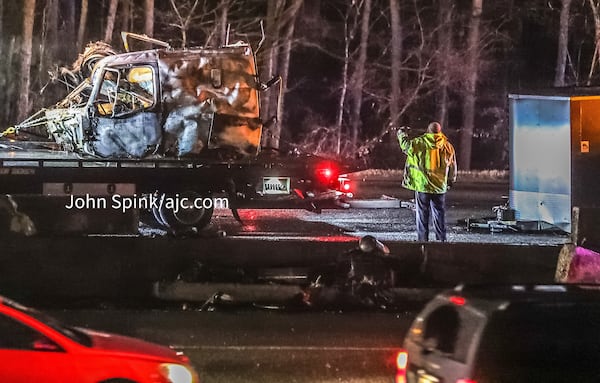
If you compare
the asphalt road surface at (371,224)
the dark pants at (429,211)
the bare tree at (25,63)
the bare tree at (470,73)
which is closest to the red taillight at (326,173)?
the asphalt road surface at (371,224)

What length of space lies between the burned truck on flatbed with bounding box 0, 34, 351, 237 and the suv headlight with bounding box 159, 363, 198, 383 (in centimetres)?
721

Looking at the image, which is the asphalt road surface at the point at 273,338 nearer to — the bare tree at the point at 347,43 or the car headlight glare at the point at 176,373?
the car headlight glare at the point at 176,373

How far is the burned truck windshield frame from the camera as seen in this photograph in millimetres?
13258

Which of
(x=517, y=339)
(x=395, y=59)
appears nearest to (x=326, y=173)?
(x=517, y=339)

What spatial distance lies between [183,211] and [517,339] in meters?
9.66

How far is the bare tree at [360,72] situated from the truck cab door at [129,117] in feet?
89.1

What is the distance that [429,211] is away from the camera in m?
12.6

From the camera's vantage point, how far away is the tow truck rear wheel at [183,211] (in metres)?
13.5

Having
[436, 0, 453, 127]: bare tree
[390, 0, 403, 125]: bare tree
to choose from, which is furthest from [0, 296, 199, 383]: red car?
[436, 0, 453, 127]: bare tree

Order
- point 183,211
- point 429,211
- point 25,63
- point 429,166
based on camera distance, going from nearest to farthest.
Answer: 1. point 429,166
2. point 429,211
3. point 183,211
4. point 25,63

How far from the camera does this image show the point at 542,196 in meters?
15.1

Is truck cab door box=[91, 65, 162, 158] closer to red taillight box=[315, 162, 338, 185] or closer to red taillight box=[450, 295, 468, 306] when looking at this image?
red taillight box=[315, 162, 338, 185]

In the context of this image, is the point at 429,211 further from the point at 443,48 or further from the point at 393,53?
the point at 393,53

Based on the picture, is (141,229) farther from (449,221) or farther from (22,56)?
(22,56)
